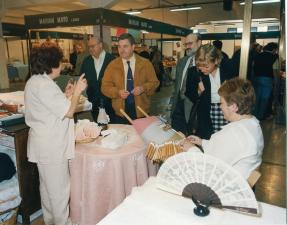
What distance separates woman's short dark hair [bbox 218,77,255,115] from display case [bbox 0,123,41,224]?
1.63 meters

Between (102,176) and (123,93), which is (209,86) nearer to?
(123,93)

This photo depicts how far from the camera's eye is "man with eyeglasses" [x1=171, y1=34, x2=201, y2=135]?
10.3ft

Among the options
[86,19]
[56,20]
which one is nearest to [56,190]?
[86,19]

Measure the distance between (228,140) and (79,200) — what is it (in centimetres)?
131

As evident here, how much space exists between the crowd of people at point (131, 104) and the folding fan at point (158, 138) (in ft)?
0.37

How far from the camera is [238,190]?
1.08m

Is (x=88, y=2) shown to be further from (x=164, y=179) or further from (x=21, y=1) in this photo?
(x=164, y=179)

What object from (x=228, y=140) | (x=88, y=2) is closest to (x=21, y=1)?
(x=88, y=2)

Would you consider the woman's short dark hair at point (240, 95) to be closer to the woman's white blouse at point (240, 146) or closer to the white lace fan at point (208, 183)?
the woman's white blouse at point (240, 146)

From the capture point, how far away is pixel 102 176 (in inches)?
80.0

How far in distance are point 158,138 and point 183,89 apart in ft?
4.41

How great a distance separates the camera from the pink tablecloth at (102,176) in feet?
6.58

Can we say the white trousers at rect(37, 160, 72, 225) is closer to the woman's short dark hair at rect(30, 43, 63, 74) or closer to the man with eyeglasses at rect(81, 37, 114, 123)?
the woman's short dark hair at rect(30, 43, 63, 74)

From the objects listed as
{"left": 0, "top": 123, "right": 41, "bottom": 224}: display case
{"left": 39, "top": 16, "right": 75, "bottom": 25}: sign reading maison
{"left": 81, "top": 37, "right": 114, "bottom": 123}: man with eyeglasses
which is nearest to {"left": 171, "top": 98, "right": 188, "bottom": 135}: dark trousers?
{"left": 81, "top": 37, "right": 114, "bottom": 123}: man with eyeglasses
